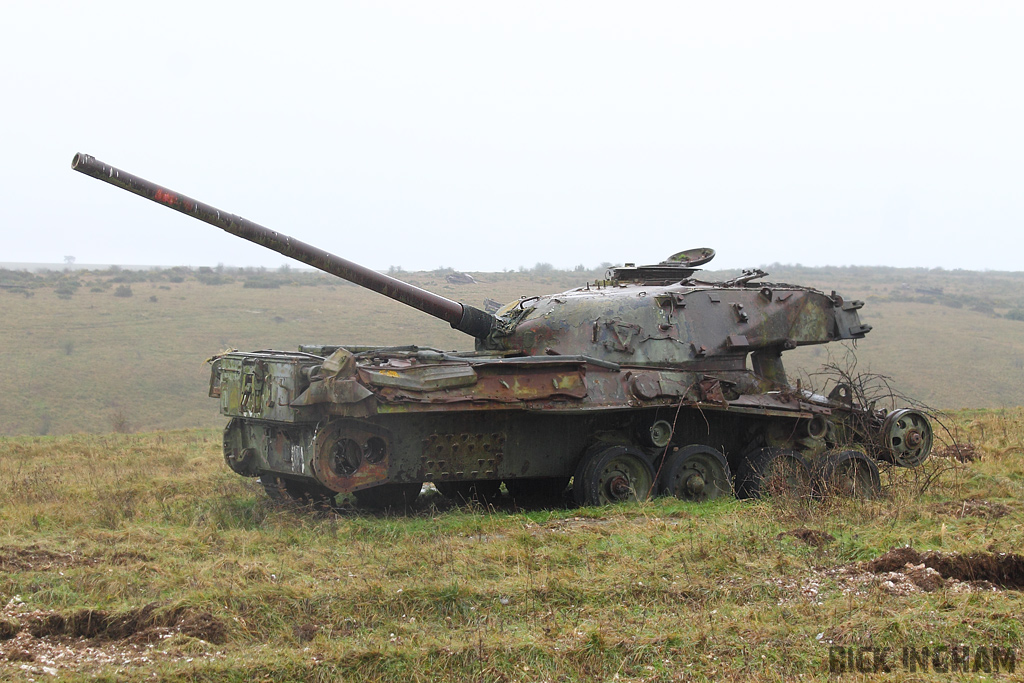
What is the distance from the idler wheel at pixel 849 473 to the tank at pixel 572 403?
24 mm

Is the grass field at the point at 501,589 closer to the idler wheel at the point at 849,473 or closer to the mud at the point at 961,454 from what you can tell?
the idler wheel at the point at 849,473

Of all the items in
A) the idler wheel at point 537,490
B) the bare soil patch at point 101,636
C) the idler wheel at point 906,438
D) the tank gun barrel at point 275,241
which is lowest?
the idler wheel at point 537,490

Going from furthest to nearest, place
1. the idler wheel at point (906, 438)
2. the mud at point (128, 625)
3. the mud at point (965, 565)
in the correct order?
1. the idler wheel at point (906, 438)
2. the mud at point (965, 565)
3. the mud at point (128, 625)

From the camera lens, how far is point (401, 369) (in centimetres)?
963

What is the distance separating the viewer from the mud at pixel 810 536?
8.13 m

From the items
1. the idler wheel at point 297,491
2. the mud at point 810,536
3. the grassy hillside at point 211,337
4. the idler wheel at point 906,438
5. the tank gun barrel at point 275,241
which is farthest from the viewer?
the grassy hillside at point 211,337

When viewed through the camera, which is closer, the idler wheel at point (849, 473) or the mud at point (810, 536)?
the mud at point (810, 536)

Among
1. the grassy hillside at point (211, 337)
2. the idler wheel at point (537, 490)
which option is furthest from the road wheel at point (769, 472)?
the grassy hillside at point (211, 337)

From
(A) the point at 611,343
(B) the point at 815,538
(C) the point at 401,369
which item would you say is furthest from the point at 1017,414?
(C) the point at 401,369

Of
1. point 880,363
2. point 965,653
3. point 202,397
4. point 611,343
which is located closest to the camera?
point 965,653

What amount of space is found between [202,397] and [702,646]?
2287 cm

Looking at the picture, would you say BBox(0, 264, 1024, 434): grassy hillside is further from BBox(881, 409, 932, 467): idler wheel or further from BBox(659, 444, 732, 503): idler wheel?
BBox(881, 409, 932, 467): idler wheel

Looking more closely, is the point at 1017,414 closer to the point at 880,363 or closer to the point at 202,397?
the point at 880,363

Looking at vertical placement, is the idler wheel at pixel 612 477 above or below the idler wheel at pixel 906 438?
below
